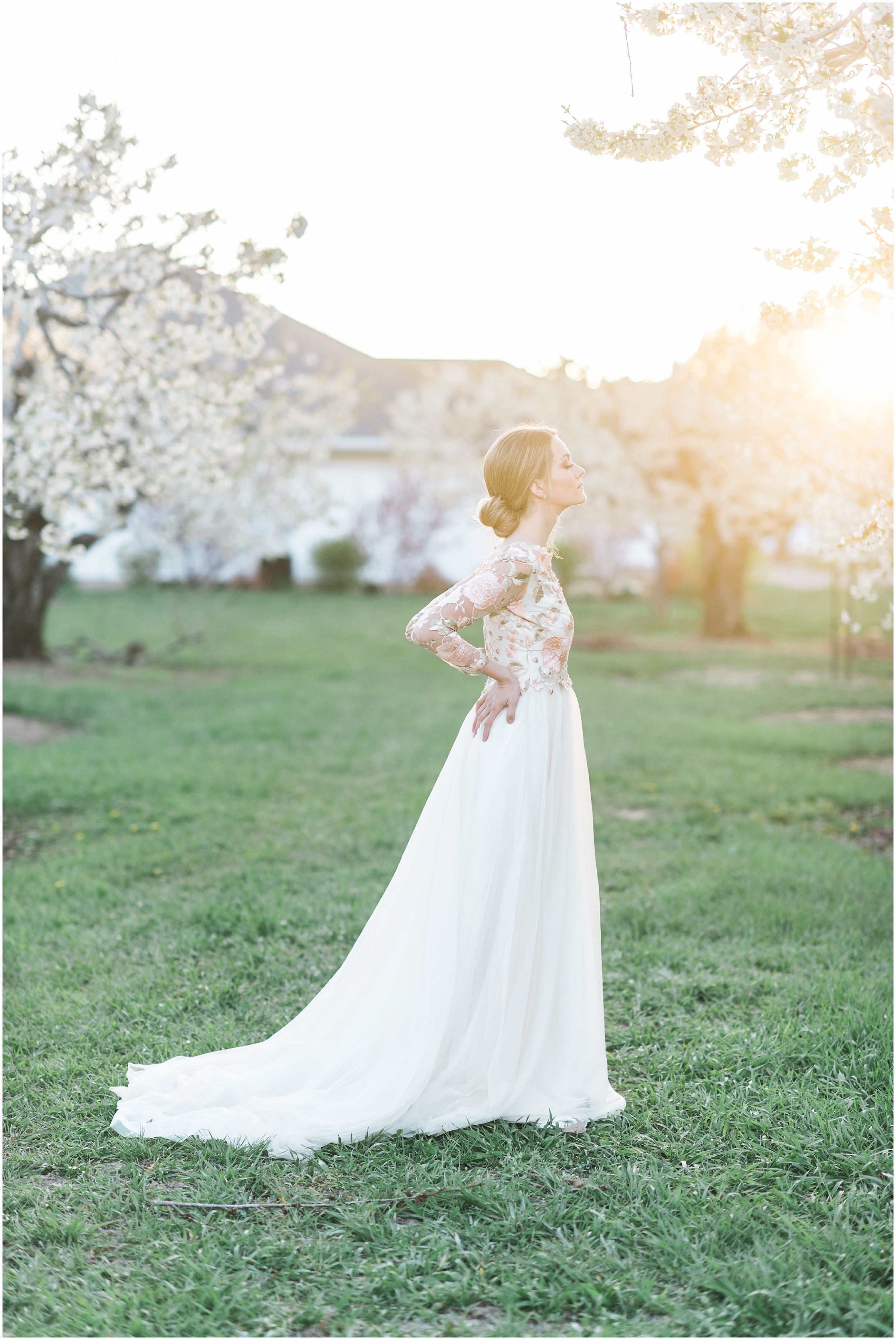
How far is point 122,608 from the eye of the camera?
1916 centimetres

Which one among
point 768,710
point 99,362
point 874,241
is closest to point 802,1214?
point 874,241

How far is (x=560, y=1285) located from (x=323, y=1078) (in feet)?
3.27

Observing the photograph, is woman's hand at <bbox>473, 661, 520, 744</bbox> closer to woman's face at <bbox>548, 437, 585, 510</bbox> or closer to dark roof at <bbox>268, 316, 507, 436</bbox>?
woman's face at <bbox>548, 437, 585, 510</bbox>

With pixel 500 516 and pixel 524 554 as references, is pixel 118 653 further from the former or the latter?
pixel 524 554

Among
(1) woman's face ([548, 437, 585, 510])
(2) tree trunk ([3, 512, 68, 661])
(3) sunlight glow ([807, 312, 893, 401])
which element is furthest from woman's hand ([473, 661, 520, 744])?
(2) tree trunk ([3, 512, 68, 661])

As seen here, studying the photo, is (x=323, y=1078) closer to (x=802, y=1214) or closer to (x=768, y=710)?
(x=802, y=1214)

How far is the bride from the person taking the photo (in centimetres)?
301

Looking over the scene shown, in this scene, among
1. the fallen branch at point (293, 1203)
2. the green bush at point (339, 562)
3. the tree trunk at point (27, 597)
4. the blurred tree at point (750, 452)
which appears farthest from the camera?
the green bush at point (339, 562)

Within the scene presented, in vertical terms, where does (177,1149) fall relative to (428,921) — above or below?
below

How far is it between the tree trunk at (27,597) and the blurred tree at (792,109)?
9.13 meters

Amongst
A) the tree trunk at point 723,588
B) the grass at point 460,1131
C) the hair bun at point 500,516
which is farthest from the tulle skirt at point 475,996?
the tree trunk at point 723,588

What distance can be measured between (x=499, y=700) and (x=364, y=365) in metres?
27.5

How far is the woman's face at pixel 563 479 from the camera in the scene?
3129 millimetres

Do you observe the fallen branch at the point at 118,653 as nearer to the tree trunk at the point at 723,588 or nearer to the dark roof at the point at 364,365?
the dark roof at the point at 364,365
